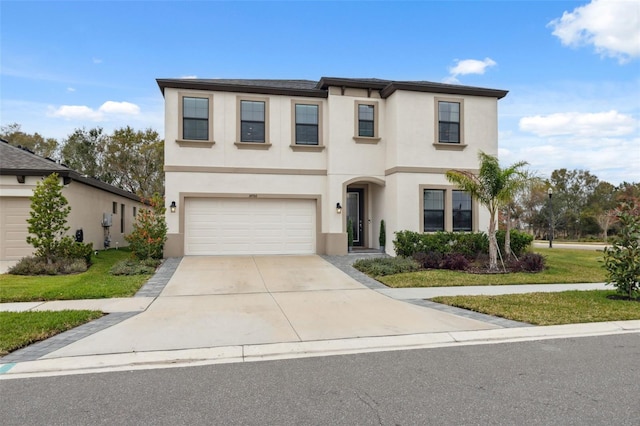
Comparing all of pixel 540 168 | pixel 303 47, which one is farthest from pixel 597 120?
pixel 303 47

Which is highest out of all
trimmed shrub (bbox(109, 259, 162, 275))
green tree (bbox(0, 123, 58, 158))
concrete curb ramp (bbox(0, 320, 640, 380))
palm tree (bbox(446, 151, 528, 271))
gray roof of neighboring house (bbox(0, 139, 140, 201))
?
green tree (bbox(0, 123, 58, 158))

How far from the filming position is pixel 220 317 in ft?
23.7

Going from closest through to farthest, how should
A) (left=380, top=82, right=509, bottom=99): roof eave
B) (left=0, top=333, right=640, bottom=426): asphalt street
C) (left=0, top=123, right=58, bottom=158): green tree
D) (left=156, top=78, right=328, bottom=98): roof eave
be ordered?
(left=0, top=333, right=640, bottom=426): asphalt street, (left=156, top=78, right=328, bottom=98): roof eave, (left=380, top=82, right=509, bottom=99): roof eave, (left=0, top=123, right=58, bottom=158): green tree

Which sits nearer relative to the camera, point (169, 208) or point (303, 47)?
point (169, 208)

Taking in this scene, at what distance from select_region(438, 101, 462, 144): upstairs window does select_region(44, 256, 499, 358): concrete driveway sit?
7.32 metres

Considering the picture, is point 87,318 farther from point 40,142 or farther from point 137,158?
point 40,142

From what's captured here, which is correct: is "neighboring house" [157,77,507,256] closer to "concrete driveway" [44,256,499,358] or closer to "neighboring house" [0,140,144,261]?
"neighboring house" [0,140,144,261]

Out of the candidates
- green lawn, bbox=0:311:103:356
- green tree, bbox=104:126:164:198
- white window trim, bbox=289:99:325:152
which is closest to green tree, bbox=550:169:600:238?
white window trim, bbox=289:99:325:152

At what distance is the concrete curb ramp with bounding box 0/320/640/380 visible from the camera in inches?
189

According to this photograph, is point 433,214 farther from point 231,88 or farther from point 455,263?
point 231,88

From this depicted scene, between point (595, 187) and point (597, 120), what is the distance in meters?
25.8

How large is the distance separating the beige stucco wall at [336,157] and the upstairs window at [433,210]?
35 cm

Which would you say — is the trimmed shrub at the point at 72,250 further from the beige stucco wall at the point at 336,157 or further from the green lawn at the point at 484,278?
the green lawn at the point at 484,278

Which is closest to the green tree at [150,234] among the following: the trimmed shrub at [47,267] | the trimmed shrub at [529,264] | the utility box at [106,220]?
the trimmed shrub at [47,267]
